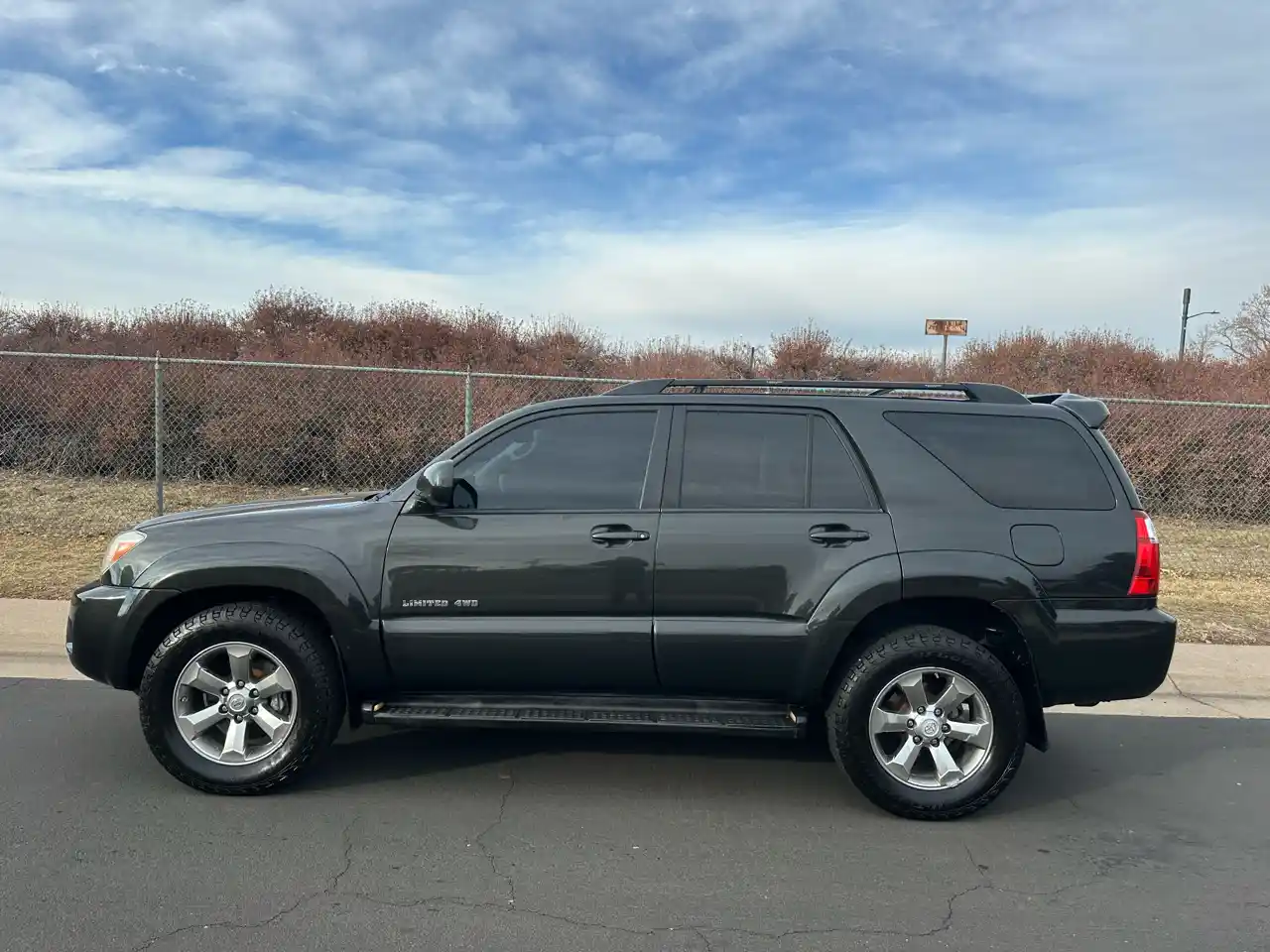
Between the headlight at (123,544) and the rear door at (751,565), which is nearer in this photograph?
the rear door at (751,565)

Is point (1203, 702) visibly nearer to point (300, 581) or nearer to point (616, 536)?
point (616, 536)

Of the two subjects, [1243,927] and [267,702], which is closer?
[1243,927]

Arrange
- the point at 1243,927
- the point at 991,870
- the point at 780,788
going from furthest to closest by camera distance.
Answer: the point at 780,788, the point at 991,870, the point at 1243,927

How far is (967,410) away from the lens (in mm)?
4461

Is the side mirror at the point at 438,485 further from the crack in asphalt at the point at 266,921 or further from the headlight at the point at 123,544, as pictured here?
the crack in asphalt at the point at 266,921

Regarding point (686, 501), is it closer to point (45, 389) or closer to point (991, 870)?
point (991, 870)

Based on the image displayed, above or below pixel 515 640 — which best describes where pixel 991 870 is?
below

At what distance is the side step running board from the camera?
4148mm

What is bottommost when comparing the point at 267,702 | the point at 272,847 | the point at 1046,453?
the point at 272,847

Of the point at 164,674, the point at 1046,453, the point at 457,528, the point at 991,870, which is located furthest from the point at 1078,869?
the point at 164,674

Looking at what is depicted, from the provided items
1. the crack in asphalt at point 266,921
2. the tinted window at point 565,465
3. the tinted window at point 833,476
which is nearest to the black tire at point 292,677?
the crack in asphalt at point 266,921

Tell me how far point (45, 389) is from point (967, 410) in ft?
40.0

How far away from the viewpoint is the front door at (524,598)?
421 centimetres

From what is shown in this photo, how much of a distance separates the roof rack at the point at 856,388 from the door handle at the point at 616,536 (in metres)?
0.70
